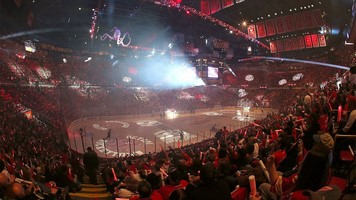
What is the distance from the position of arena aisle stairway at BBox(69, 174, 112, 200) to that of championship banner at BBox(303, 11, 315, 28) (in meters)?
28.7

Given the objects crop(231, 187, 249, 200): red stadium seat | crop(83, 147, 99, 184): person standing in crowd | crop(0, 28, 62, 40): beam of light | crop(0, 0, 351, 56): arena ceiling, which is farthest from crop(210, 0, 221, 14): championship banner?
crop(0, 28, 62, 40): beam of light

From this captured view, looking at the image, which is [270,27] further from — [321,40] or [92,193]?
[92,193]

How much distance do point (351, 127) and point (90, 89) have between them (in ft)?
→ 132

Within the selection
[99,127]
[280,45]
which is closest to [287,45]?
[280,45]

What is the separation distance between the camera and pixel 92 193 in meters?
7.30

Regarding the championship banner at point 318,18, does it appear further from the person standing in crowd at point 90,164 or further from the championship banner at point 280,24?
the person standing in crowd at point 90,164

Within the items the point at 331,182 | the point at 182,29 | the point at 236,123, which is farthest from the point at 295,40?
the point at 331,182

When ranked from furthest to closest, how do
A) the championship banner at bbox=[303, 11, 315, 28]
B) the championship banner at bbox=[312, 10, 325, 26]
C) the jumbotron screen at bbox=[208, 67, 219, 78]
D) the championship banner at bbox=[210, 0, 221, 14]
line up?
the jumbotron screen at bbox=[208, 67, 219, 78], the championship banner at bbox=[303, 11, 315, 28], the championship banner at bbox=[312, 10, 325, 26], the championship banner at bbox=[210, 0, 221, 14]

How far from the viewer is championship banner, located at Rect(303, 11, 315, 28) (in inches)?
1103

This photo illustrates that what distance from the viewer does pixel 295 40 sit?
1346 inches

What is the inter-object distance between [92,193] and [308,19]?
29606mm

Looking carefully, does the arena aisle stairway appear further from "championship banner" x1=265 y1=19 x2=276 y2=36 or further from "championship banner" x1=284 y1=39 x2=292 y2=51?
"championship banner" x1=284 y1=39 x2=292 y2=51

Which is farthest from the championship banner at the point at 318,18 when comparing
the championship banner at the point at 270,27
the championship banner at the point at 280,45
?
the championship banner at the point at 280,45

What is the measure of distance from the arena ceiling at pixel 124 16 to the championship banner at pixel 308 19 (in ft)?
5.28
